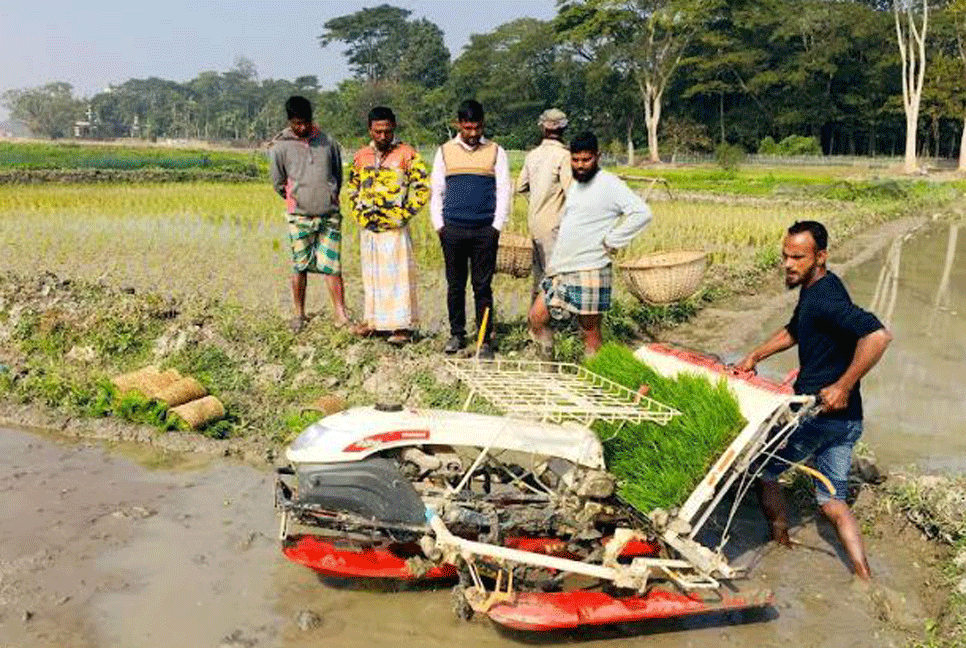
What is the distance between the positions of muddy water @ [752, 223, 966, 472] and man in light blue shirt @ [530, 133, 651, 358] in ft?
6.22

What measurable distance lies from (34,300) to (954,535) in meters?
6.47

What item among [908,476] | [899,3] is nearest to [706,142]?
[899,3]

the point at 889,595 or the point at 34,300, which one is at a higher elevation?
the point at 34,300

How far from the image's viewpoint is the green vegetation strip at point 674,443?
11.0 ft

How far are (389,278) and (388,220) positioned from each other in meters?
0.39

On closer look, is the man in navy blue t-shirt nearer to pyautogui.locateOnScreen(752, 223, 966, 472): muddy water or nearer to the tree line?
pyautogui.locateOnScreen(752, 223, 966, 472): muddy water

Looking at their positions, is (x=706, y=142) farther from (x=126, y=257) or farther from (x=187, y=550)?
(x=187, y=550)

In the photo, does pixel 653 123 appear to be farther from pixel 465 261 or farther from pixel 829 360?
pixel 829 360

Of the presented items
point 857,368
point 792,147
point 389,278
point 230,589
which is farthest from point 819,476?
point 792,147

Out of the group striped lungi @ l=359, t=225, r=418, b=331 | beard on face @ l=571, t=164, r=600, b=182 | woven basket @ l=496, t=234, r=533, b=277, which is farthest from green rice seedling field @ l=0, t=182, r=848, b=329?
beard on face @ l=571, t=164, r=600, b=182

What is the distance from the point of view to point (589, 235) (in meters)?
4.78

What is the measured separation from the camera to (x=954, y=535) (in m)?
3.97

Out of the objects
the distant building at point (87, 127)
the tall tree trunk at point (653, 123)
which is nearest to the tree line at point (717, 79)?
the tall tree trunk at point (653, 123)

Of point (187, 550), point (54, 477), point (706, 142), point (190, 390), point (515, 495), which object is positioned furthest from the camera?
point (706, 142)
